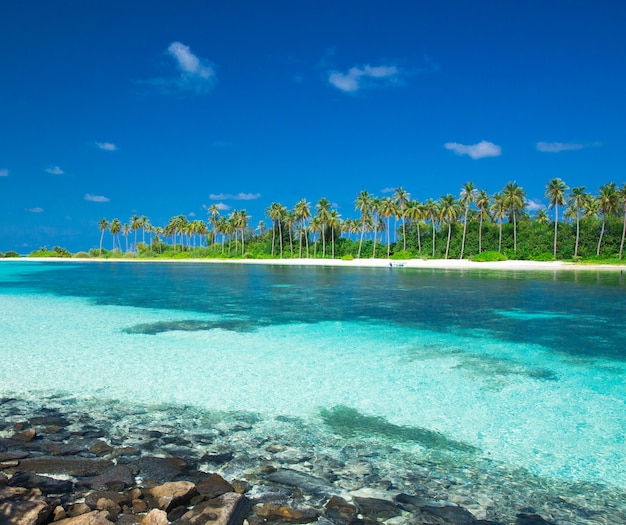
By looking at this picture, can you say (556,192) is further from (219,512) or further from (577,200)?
(219,512)

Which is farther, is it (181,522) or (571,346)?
(571,346)

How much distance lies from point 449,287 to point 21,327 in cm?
2581

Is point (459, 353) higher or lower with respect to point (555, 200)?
lower

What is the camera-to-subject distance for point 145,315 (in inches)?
781

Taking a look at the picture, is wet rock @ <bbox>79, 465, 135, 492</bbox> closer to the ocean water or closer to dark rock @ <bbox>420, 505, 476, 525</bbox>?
the ocean water

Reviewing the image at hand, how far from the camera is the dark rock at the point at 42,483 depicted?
502cm

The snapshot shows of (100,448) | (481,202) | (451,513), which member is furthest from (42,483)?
(481,202)

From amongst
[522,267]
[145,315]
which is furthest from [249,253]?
[145,315]

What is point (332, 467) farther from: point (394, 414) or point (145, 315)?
point (145, 315)

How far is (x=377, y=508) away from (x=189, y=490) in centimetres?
194

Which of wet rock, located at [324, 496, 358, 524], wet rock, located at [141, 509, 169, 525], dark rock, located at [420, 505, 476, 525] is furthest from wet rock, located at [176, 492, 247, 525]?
dark rock, located at [420, 505, 476, 525]

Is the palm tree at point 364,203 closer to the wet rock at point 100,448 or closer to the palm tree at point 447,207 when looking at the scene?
the palm tree at point 447,207

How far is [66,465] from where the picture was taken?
5.69 meters

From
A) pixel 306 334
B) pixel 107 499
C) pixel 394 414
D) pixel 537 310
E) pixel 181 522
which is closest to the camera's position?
pixel 181 522
